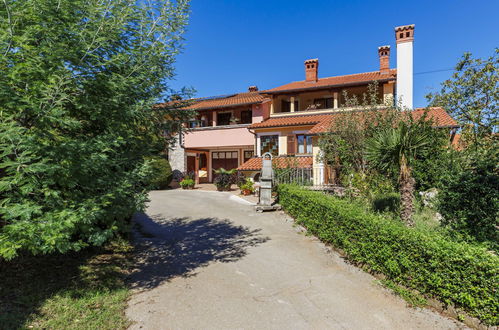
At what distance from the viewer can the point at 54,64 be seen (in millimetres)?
3574

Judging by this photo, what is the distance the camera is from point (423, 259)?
4.33m

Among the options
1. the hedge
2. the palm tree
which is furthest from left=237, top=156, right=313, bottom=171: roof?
the hedge

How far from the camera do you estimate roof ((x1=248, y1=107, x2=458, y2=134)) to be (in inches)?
512

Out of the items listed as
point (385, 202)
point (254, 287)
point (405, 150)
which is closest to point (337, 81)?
point (385, 202)

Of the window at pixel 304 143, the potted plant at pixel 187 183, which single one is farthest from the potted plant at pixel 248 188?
the potted plant at pixel 187 183

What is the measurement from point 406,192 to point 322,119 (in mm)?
12260

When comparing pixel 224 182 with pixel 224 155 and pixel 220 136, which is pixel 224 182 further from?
pixel 224 155

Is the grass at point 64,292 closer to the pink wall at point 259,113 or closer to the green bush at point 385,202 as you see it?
the green bush at point 385,202

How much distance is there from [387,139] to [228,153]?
1961 centimetres

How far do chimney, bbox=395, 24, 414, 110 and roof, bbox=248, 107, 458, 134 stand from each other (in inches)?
55.3

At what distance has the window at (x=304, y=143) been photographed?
18812mm

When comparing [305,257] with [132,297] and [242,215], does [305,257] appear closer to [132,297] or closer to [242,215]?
[132,297]

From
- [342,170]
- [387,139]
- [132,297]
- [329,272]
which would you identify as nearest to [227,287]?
[132,297]

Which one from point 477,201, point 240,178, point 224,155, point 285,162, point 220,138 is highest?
point 220,138
